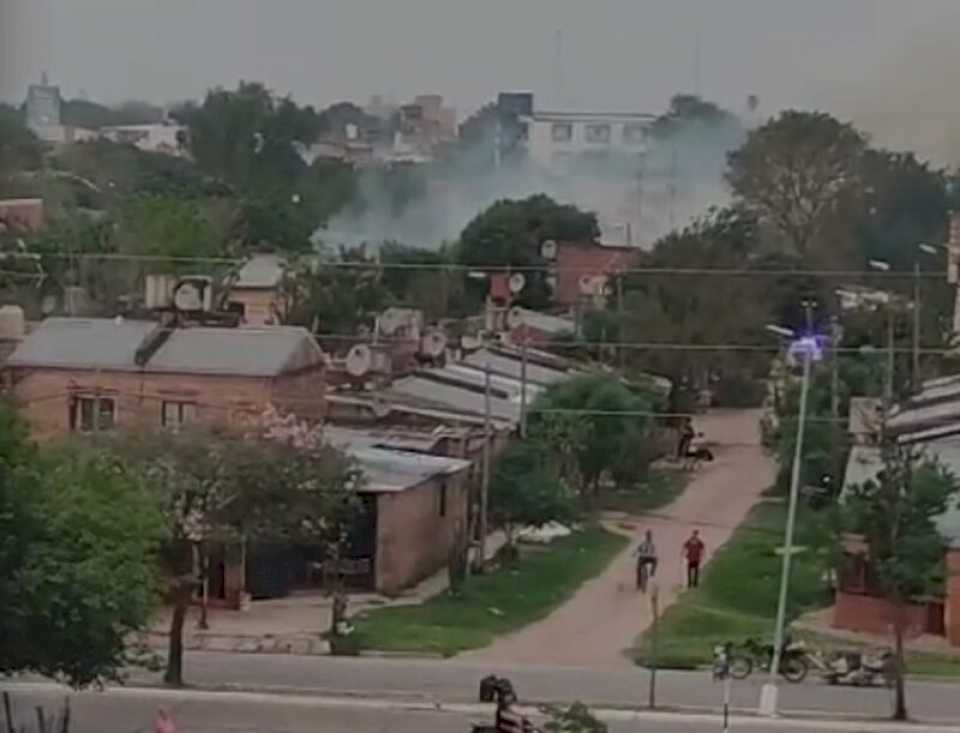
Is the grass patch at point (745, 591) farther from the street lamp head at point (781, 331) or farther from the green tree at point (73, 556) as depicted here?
the green tree at point (73, 556)

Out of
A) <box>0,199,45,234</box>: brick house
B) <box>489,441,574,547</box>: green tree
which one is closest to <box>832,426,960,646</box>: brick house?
<box>489,441,574,547</box>: green tree

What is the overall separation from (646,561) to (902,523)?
1.06 feet

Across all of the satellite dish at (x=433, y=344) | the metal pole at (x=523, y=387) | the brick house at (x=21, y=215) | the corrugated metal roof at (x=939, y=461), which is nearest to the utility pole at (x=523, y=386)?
the metal pole at (x=523, y=387)

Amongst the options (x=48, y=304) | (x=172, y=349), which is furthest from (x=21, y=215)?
(x=172, y=349)

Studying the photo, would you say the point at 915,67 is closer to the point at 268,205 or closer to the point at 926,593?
the point at 926,593

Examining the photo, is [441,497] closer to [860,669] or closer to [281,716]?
[281,716]

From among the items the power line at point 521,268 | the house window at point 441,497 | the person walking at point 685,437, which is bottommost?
the house window at point 441,497

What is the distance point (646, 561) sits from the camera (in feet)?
8.89

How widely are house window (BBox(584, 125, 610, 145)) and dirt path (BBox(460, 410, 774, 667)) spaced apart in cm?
38

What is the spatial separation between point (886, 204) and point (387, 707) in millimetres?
898

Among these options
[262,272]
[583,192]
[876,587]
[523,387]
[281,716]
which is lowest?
[281,716]

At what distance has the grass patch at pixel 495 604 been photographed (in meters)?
2.72

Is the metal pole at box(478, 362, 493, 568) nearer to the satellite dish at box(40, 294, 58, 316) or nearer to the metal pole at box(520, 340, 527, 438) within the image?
the metal pole at box(520, 340, 527, 438)

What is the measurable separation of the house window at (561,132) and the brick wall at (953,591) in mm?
705
